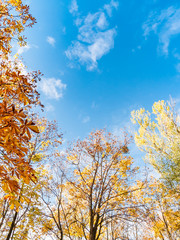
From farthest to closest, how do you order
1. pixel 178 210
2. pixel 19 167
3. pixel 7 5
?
pixel 178 210 → pixel 7 5 → pixel 19 167

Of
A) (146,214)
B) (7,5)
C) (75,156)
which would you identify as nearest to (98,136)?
(75,156)

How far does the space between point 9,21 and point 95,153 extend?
20.6 feet

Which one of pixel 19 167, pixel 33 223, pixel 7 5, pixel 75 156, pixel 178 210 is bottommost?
pixel 33 223

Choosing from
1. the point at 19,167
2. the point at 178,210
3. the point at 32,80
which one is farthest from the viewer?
the point at 178,210

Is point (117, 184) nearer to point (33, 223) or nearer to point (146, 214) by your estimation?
point (146, 214)

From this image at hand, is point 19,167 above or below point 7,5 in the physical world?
below

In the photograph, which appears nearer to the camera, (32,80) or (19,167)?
(19,167)

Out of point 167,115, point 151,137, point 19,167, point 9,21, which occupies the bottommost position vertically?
point 19,167

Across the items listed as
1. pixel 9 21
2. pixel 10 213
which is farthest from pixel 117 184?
pixel 10 213

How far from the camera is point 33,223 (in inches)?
300

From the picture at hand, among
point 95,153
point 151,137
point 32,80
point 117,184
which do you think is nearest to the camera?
point 32,80

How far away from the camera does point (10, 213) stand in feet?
32.9

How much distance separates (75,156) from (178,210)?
875 cm

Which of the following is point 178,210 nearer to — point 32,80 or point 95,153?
point 95,153
